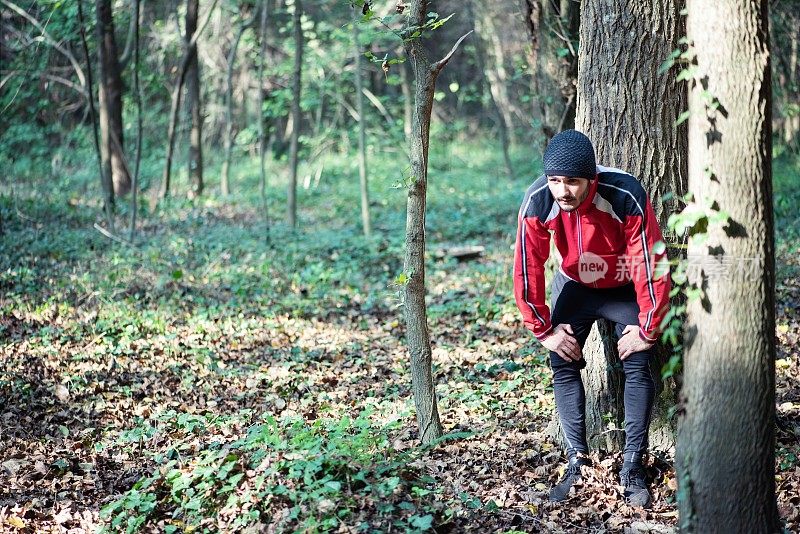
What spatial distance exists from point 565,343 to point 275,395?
3.02m

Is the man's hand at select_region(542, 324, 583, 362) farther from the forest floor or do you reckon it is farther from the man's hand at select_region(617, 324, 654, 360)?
the forest floor

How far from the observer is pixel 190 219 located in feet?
50.1

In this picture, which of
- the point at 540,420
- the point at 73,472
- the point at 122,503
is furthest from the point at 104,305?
the point at 540,420

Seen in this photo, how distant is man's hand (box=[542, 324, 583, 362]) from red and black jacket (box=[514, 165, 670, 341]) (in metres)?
0.04

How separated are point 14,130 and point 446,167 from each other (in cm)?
1180

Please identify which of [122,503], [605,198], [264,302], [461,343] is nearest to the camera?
[605,198]

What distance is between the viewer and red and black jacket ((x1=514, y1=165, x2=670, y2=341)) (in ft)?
12.6

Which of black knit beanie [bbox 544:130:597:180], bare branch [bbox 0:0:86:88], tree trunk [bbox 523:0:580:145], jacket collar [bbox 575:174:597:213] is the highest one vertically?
bare branch [bbox 0:0:86:88]

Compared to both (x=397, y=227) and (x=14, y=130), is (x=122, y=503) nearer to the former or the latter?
(x=397, y=227)

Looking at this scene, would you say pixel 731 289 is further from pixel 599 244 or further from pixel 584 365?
pixel 584 365

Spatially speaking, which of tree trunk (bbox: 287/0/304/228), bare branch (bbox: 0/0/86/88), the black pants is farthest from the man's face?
bare branch (bbox: 0/0/86/88)

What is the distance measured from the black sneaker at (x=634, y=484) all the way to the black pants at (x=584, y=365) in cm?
5

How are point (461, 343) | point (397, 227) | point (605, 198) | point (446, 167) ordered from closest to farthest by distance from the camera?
1. point (605, 198)
2. point (461, 343)
3. point (397, 227)
4. point (446, 167)

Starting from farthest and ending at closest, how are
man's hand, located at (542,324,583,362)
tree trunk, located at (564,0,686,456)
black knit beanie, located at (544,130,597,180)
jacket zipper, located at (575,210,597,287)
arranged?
tree trunk, located at (564,0,686,456) → man's hand, located at (542,324,583,362) → jacket zipper, located at (575,210,597,287) → black knit beanie, located at (544,130,597,180)
